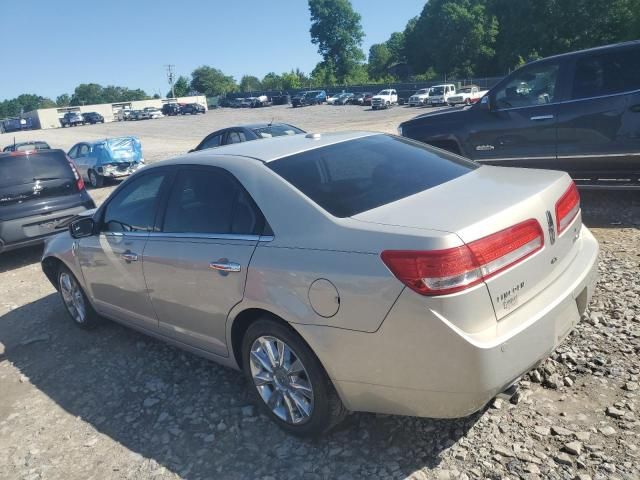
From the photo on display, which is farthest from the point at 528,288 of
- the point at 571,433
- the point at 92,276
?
the point at 92,276

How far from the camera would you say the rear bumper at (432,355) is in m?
2.26

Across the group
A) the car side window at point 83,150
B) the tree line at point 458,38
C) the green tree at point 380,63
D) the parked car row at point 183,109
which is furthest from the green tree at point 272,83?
the car side window at point 83,150

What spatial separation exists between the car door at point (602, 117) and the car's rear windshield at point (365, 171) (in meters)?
3.49

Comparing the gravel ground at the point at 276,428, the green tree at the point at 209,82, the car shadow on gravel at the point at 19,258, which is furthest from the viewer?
the green tree at the point at 209,82

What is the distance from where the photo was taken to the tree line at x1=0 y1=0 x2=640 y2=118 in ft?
190

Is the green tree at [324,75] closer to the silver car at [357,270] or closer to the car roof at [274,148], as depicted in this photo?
the car roof at [274,148]

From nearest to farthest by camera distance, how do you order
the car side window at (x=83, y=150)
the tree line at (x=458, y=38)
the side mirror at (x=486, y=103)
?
1. the side mirror at (x=486, y=103)
2. the car side window at (x=83, y=150)
3. the tree line at (x=458, y=38)

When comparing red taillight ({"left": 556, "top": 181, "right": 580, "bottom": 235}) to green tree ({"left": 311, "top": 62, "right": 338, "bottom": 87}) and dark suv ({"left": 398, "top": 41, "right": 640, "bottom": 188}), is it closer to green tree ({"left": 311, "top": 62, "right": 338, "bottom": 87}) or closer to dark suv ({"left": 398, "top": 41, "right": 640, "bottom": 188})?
dark suv ({"left": 398, "top": 41, "right": 640, "bottom": 188})

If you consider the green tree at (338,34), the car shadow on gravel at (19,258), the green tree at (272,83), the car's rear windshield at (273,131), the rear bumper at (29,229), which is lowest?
the car shadow on gravel at (19,258)

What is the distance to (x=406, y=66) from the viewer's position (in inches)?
3514

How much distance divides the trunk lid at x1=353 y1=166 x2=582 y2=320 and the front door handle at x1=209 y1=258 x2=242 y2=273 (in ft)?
2.57

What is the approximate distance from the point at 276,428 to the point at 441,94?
150 ft

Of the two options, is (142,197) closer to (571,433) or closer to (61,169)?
(571,433)

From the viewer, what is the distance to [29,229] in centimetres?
745
